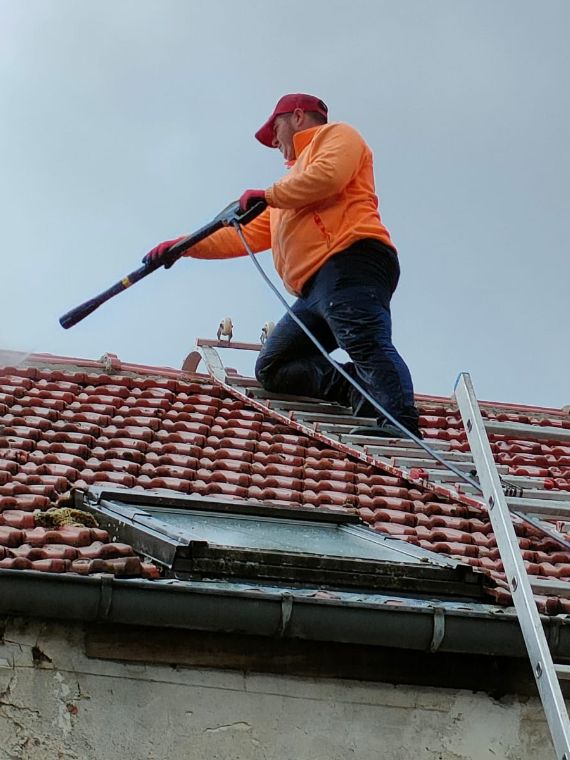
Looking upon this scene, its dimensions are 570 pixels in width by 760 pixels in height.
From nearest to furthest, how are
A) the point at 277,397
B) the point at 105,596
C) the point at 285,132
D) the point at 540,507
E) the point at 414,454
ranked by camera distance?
1. the point at 105,596
2. the point at 540,507
3. the point at 414,454
4. the point at 277,397
5. the point at 285,132

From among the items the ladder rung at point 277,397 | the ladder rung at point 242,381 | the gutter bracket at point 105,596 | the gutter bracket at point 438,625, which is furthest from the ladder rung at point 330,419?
the gutter bracket at point 105,596

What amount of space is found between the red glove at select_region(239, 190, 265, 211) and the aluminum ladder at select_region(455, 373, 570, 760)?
2797 mm

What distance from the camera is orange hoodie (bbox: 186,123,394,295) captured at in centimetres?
720

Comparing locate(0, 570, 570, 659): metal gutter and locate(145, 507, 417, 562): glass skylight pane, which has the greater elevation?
locate(145, 507, 417, 562): glass skylight pane

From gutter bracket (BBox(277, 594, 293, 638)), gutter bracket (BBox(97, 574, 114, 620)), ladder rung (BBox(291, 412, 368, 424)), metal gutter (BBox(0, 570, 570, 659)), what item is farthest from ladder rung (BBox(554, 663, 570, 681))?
ladder rung (BBox(291, 412, 368, 424))

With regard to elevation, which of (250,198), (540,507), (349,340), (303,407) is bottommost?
(540,507)

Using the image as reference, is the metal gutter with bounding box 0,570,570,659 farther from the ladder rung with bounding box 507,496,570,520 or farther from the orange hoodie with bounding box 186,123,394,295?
the orange hoodie with bounding box 186,123,394,295

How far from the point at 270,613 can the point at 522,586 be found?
88cm

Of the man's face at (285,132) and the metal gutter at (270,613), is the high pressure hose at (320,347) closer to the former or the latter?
the man's face at (285,132)

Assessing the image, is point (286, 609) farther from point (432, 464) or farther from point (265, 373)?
point (265, 373)

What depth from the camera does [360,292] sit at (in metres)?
7.26

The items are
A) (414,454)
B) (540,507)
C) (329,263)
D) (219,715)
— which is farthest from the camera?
(329,263)

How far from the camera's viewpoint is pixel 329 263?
7.42m

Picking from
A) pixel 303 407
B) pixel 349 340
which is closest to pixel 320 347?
pixel 349 340
